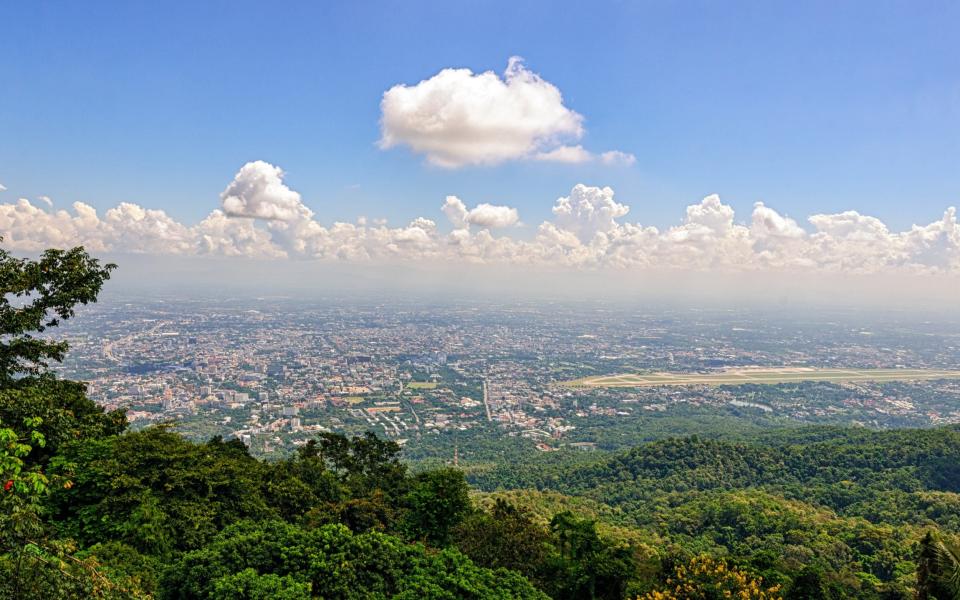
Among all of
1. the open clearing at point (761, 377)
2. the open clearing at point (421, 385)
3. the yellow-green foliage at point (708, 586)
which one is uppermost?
the yellow-green foliage at point (708, 586)

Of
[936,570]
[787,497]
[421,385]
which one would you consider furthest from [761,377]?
[936,570]

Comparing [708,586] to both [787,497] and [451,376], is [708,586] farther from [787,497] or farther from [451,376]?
[451,376]

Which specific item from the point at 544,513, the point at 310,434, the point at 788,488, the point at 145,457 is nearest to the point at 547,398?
the point at 310,434

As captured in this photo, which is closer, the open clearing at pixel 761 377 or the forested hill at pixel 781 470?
the forested hill at pixel 781 470

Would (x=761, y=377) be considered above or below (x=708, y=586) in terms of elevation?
below

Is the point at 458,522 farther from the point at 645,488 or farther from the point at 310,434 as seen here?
the point at 310,434

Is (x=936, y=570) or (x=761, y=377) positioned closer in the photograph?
(x=936, y=570)

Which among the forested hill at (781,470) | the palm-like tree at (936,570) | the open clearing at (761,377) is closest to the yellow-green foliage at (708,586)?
the palm-like tree at (936,570)

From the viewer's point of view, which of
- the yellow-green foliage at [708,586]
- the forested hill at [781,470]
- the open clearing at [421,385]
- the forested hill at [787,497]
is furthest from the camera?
the open clearing at [421,385]

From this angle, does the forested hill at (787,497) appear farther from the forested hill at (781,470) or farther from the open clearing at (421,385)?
the open clearing at (421,385)
